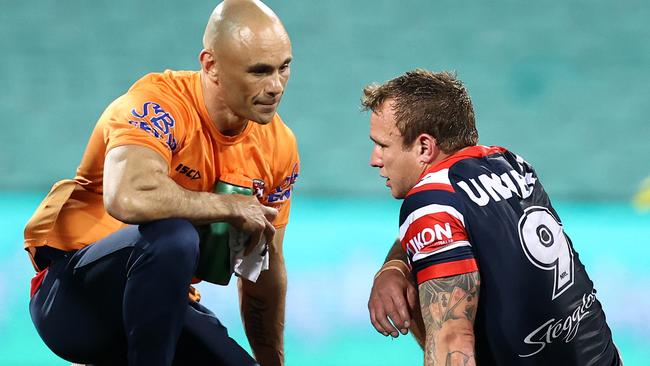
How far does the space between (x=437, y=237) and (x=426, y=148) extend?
35 cm

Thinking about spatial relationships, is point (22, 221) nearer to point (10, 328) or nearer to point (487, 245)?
point (10, 328)

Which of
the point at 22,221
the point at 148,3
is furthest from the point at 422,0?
the point at 22,221

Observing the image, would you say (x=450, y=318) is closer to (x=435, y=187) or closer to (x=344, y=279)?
(x=435, y=187)

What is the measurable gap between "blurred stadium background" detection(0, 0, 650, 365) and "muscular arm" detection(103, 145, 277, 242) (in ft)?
19.0

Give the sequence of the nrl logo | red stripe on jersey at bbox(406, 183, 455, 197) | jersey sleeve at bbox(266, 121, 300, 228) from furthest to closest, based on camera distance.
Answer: jersey sleeve at bbox(266, 121, 300, 228)
the nrl logo
red stripe on jersey at bbox(406, 183, 455, 197)

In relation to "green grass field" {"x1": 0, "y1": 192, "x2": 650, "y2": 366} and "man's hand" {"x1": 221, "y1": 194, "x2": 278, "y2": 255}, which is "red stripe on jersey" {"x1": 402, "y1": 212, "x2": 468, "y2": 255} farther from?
"green grass field" {"x1": 0, "y1": 192, "x2": 650, "y2": 366}

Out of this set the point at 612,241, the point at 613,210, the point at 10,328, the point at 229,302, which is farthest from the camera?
the point at 613,210

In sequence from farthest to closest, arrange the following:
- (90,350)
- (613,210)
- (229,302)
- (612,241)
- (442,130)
→ (613,210), (612,241), (229,302), (90,350), (442,130)

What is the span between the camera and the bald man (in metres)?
2.58

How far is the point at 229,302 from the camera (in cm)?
496

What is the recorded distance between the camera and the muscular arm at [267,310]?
323cm

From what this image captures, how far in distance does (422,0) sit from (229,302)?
446cm

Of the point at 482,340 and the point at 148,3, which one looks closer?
the point at 482,340

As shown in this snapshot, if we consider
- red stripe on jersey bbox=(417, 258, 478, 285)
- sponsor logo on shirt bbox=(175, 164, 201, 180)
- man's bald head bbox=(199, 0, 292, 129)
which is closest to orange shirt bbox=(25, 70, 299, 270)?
sponsor logo on shirt bbox=(175, 164, 201, 180)
